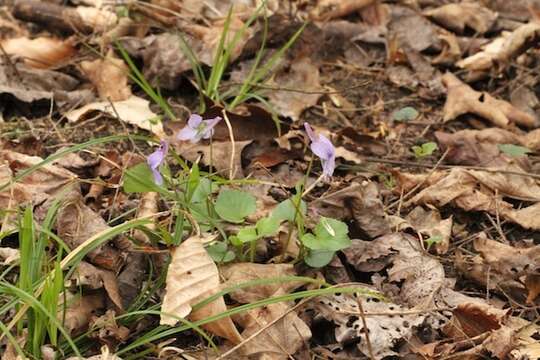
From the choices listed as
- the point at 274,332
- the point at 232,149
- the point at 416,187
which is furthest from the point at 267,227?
the point at 416,187

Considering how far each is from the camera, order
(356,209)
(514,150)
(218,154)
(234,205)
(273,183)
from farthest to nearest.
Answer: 1. (514,150)
2. (218,154)
3. (356,209)
4. (273,183)
5. (234,205)

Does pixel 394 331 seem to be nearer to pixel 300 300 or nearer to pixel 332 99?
pixel 300 300

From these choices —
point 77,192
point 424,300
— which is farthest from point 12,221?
point 424,300

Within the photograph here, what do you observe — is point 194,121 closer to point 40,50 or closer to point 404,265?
point 404,265

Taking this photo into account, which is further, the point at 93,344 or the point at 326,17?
the point at 326,17

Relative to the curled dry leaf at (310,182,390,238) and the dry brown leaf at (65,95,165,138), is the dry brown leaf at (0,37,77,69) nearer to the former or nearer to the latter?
the dry brown leaf at (65,95,165,138)

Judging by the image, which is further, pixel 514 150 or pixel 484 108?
pixel 484 108
